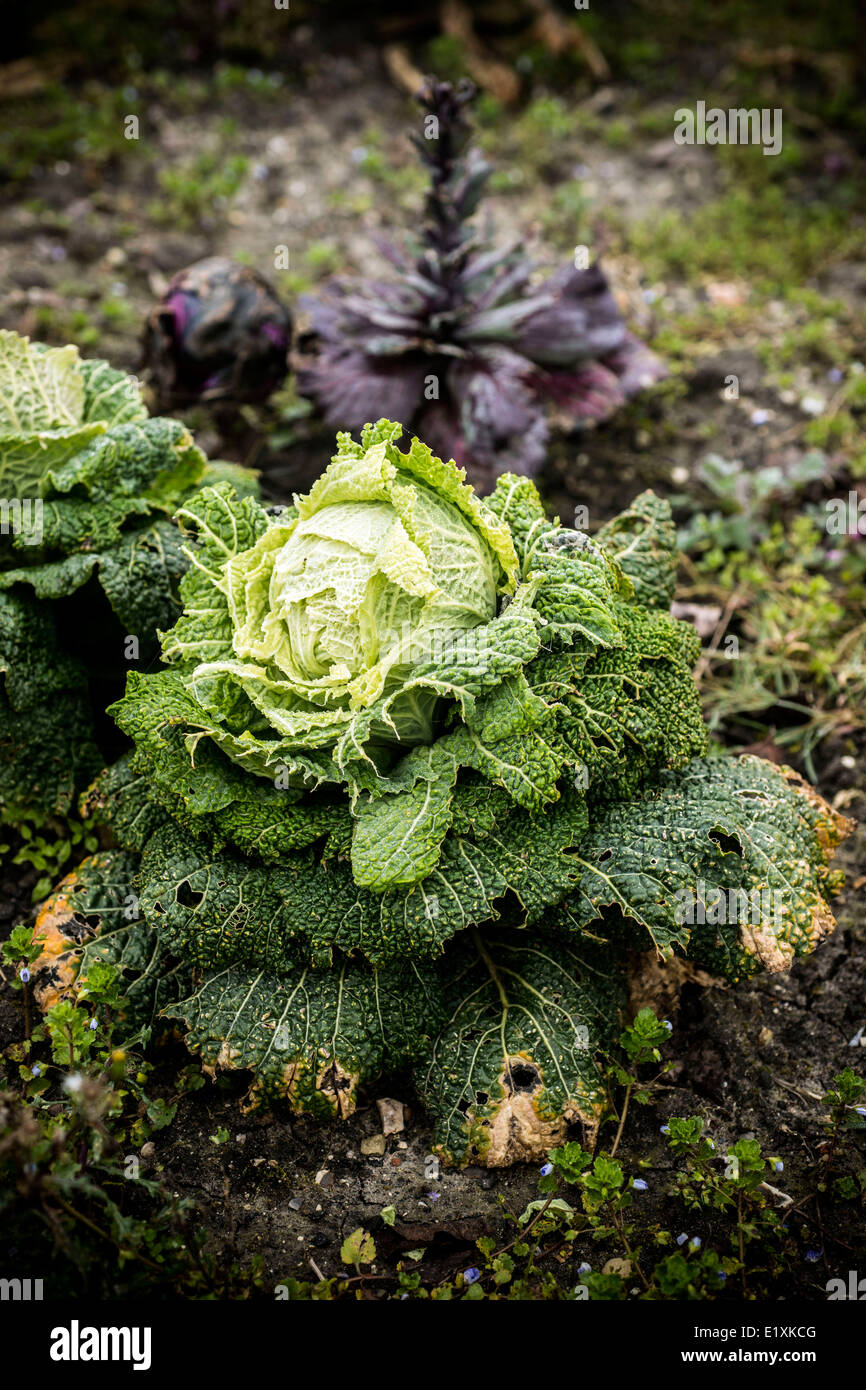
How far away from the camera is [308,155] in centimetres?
618

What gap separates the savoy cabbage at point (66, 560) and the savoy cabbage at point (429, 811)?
32cm

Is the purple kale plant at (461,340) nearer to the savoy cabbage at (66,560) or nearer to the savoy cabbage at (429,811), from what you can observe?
the savoy cabbage at (66,560)

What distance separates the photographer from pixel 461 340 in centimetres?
407

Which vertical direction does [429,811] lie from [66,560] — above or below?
below

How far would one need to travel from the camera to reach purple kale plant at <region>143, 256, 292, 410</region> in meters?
4.07

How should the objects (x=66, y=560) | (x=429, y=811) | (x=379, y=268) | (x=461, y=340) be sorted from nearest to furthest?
(x=429, y=811) < (x=66, y=560) < (x=461, y=340) < (x=379, y=268)

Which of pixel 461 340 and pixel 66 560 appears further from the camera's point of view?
pixel 461 340

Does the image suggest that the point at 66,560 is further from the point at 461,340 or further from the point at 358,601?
the point at 461,340

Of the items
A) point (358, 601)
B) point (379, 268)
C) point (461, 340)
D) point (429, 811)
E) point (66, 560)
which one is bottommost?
point (429, 811)

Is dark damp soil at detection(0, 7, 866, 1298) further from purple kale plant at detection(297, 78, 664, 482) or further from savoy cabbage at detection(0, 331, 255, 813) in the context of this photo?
savoy cabbage at detection(0, 331, 255, 813)

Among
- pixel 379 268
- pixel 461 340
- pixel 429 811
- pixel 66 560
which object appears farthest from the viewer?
pixel 379 268

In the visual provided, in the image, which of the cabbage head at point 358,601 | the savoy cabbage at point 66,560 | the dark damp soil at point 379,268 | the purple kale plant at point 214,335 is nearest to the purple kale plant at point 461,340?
the purple kale plant at point 214,335

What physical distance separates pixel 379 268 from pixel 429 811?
4174 millimetres

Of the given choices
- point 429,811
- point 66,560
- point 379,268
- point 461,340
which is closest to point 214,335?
point 461,340
